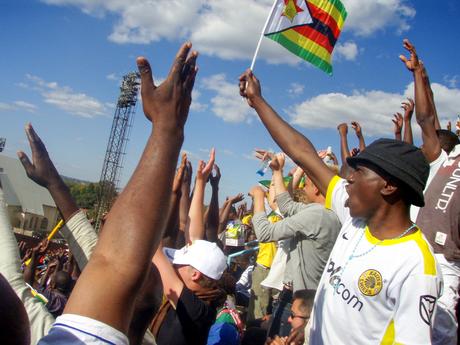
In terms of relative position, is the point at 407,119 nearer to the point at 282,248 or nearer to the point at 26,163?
the point at 282,248

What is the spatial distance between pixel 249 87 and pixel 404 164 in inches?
54.6

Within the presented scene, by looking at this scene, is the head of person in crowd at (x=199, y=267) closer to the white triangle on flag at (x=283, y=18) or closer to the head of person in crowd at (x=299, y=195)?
the white triangle on flag at (x=283, y=18)

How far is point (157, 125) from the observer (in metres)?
1.29

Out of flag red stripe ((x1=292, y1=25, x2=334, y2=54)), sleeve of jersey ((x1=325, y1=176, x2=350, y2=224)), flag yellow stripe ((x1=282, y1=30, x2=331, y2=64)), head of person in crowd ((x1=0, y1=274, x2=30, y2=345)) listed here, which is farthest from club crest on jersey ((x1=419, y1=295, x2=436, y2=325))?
flag red stripe ((x1=292, y1=25, x2=334, y2=54))

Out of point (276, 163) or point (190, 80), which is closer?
point (190, 80)

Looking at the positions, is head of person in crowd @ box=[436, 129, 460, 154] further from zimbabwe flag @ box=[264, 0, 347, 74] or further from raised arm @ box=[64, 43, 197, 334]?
raised arm @ box=[64, 43, 197, 334]

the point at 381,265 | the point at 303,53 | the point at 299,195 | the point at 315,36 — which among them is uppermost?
the point at 315,36

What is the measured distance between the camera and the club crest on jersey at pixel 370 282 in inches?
83.5

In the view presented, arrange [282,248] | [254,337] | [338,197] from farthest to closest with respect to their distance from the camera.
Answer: [282,248], [254,337], [338,197]

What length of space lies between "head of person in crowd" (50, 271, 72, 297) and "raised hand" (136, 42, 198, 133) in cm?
590

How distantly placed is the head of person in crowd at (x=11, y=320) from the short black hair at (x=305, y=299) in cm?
306

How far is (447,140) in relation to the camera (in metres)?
4.28

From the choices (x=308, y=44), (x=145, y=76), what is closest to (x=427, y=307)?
(x=145, y=76)

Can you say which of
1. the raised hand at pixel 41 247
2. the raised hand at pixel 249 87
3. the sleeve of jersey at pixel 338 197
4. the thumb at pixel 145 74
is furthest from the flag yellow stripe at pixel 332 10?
the raised hand at pixel 41 247
